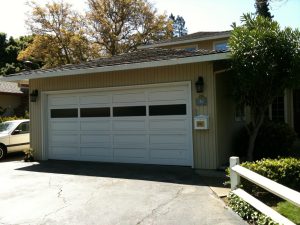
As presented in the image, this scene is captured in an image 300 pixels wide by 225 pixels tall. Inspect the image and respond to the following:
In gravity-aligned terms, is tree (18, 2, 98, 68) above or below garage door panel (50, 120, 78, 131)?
above

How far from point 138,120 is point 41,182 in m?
3.45

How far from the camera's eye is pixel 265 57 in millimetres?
8859

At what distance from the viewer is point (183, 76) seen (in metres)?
10.2

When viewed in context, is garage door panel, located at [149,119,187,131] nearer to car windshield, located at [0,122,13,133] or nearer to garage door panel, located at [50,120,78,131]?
garage door panel, located at [50,120,78,131]

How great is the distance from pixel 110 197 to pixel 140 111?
164 inches

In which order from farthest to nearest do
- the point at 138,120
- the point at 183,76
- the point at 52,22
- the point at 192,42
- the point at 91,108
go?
the point at 52,22
the point at 192,42
the point at 91,108
the point at 138,120
the point at 183,76

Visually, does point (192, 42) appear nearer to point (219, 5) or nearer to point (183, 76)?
point (219, 5)

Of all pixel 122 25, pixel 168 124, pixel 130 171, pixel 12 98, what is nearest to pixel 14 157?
pixel 130 171

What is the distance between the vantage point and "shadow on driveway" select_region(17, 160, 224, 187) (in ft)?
28.7

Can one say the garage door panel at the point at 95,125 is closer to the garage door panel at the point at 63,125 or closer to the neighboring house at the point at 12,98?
the garage door panel at the point at 63,125

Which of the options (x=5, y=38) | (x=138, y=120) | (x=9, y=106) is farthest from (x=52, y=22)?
(x=138, y=120)

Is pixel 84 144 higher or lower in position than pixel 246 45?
lower

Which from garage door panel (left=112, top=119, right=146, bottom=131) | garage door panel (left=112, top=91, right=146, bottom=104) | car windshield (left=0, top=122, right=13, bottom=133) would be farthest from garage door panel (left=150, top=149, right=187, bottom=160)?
car windshield (left=0, top=122, right=13, bottom=133)

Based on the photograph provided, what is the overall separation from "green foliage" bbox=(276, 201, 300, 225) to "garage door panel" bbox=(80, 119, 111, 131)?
21.5 feet
